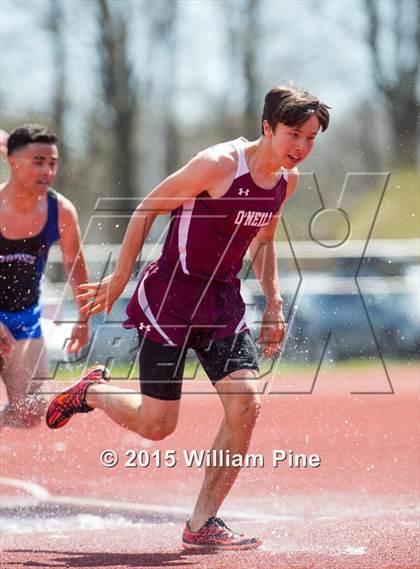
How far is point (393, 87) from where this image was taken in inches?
1042

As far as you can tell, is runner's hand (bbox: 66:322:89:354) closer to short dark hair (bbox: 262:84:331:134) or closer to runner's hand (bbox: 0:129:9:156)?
runner's hand (bbox: 0:129:9:156)

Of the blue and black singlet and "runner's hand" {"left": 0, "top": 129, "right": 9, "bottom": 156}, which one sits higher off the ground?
"runner's hand" {"left": 0, "top": 129, "right": 9, "bottom": 156}

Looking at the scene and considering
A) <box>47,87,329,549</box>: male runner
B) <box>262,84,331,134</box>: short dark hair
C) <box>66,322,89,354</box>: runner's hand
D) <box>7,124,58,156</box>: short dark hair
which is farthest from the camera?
Result: <box>7,124,58,156</box>: short dark hair

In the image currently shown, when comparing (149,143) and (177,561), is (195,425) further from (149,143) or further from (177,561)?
(149,143)

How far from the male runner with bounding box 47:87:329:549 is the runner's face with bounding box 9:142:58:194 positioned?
60.3 inches

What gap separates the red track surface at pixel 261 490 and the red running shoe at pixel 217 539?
0.08m

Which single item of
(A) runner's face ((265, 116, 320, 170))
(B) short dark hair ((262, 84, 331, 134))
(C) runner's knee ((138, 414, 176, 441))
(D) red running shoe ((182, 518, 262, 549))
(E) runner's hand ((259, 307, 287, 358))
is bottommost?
(D) red running shoe ((182, 518, 262, 549))

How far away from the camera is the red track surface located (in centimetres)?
592

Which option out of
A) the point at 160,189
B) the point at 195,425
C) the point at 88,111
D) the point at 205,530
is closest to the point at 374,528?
the point at 205,530

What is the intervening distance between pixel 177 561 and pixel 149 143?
21.8 m

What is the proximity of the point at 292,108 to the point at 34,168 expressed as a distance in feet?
7.33


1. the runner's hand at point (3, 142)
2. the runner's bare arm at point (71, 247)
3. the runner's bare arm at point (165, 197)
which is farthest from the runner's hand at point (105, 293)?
the runner's hand at point (3, 142)

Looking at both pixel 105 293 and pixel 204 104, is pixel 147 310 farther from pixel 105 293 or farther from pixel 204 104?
pixel 204 104

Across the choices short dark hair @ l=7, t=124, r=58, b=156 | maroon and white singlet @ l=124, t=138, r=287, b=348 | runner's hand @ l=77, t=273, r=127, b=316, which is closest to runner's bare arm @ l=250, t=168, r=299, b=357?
maroon and white singlet @ l=124, t=138, r=287, b=348
